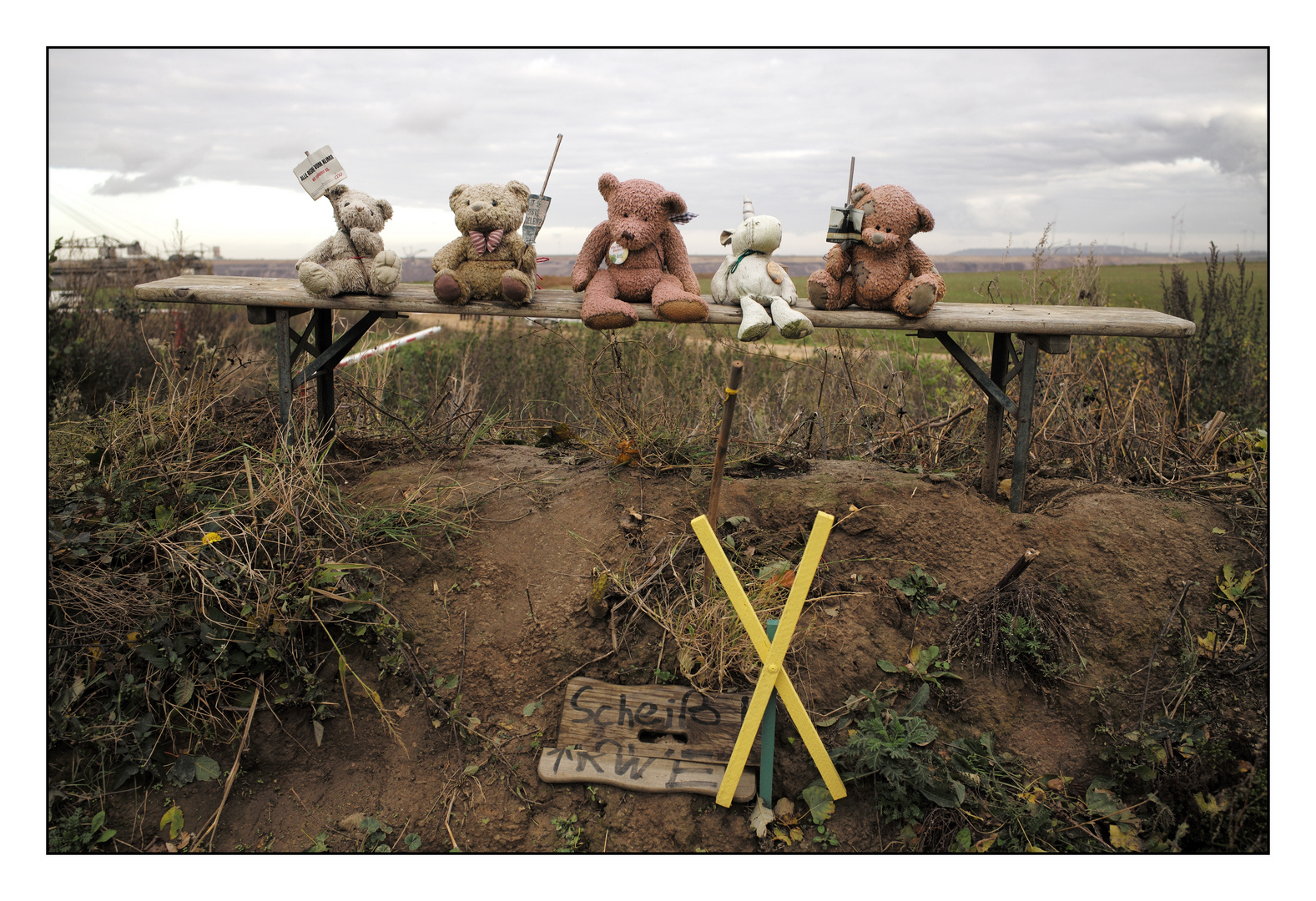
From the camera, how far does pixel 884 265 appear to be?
3545 mm

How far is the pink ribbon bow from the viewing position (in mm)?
3633

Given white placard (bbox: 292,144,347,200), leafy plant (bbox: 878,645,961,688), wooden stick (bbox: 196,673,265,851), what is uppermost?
white placard (bbox: 292,144,347,200)

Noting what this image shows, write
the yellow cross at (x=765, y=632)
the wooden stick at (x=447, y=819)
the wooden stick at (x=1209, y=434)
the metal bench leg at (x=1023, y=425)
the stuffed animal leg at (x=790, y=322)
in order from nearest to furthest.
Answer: the yellow cross at (x=765, y=632), the wooden stick at (x=447, y=819), the stuffed animal leg at (x=790, y=322), the metal bench leg at (x=1023, y=425), the wooden stick at (x=1209, y=434)

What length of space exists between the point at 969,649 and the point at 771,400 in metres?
3.40

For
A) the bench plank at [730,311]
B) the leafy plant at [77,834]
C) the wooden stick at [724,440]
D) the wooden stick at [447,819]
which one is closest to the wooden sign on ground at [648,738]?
the wooden stick at [447,819]

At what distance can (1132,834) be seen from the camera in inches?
104

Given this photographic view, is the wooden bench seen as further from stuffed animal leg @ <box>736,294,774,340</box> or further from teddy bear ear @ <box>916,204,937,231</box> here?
teddy bear ear @ <box>916,204,937,231</box>

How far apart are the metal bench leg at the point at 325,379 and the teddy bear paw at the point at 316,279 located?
479 mm

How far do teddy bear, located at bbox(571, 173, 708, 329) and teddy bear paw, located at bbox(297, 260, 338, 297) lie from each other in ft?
3.71

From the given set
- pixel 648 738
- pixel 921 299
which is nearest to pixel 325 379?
pixel 648 738

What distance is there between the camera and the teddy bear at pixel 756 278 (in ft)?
11.4

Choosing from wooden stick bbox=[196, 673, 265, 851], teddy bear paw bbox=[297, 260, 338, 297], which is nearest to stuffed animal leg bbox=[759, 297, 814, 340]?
teddy bear paw bbox=[297, 260, 338, 297]

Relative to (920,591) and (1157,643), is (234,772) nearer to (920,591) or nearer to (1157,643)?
(920,591)

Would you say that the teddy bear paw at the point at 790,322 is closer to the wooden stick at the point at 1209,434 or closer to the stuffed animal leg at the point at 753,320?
the stuffed animal leg at the point at 753,320
